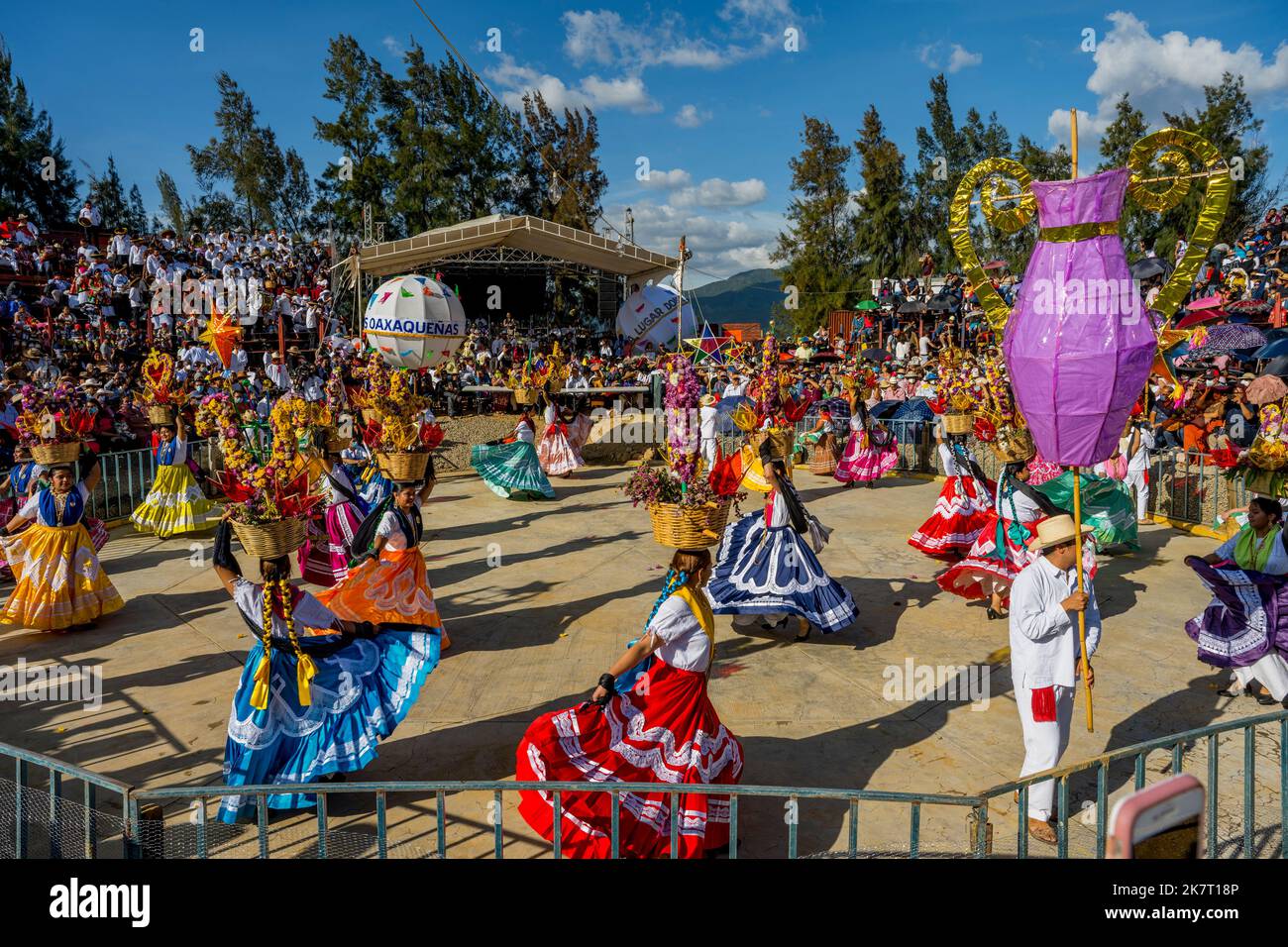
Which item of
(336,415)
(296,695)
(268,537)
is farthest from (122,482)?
(296,695)

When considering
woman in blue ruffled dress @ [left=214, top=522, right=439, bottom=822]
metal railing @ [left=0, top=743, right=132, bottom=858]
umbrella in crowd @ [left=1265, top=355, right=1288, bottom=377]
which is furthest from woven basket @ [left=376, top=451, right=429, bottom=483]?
umbrella in crowd @ [left=1265, top=355, right=1288, bottom=377]

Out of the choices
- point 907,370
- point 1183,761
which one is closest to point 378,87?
point 907,370

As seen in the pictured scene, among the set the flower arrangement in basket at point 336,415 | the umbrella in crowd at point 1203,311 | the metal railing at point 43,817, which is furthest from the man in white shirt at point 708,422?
the metal railing at point 43,817

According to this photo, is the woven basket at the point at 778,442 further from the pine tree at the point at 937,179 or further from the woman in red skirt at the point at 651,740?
the pine tree at the point at 937,179

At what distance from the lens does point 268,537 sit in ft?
16.4

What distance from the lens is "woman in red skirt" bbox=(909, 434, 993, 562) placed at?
10117mm

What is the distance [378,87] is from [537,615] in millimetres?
37607

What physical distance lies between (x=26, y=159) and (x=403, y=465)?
127ft

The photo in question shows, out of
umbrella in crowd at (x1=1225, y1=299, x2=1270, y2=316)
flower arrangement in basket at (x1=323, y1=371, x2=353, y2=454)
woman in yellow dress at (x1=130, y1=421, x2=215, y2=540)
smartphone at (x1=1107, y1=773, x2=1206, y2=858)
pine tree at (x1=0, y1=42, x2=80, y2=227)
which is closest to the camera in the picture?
smartphone at (x1=1107, y1=773, x2=1206, y2=858)

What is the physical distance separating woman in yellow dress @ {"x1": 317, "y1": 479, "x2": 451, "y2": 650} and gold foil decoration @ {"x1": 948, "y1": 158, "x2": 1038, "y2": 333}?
4814 mm

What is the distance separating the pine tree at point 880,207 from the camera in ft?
128

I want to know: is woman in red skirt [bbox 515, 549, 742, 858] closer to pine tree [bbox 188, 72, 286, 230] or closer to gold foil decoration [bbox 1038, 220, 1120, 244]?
gold foil decoration [bbox 1038, 220, 1120, 244]

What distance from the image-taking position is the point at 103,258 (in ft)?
77.3

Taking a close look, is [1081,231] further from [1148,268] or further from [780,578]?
[1148,268]
